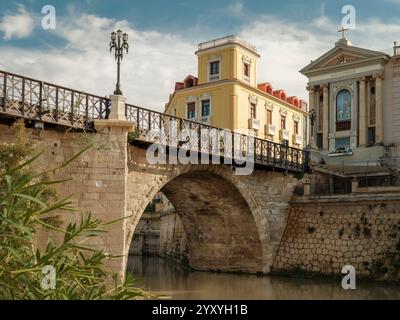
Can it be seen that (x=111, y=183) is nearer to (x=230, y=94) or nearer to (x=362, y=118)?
(x=362, y=118)

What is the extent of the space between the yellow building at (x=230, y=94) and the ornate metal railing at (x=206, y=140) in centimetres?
1013

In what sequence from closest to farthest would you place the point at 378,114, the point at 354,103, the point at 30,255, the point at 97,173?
the point at 30,255, the point at 97,173, the point at 378,114, the point at 354,103

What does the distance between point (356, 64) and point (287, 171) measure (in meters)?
11.3

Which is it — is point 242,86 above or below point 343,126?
above

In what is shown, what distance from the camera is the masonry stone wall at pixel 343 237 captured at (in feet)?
75.4

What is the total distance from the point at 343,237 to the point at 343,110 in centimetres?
1352

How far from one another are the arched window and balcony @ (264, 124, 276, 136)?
631 centimetres

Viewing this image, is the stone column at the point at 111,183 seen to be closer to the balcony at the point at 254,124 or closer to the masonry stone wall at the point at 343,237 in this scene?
the masonry stone wall at the point at 343,237

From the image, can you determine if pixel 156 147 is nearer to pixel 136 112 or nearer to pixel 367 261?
pixel 136 112

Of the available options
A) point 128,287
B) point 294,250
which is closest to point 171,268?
point 294,250

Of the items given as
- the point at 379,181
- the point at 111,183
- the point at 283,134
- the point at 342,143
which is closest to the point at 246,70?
the point at 283,134

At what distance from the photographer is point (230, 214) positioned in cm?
2639

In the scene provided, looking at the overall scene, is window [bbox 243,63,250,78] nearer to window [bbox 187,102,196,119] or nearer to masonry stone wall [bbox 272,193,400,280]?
window [bbox 187,102,196,119]

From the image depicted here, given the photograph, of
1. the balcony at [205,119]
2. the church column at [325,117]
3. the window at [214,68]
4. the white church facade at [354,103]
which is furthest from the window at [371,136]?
the window at [214,68]
